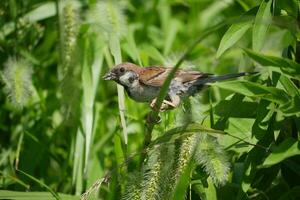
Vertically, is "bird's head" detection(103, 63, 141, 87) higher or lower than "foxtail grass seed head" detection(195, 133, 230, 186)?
higher

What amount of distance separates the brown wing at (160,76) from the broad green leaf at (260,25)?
680 millimetres

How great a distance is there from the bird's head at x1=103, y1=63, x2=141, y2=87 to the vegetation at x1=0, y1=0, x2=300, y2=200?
0.07m

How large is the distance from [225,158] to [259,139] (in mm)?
311

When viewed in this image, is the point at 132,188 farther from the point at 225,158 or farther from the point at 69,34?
the point at 69,34

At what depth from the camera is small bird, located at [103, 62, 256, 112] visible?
3.69 m

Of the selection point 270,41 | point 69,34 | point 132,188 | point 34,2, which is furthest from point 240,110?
point 34,2

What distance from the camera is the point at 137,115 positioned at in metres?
4.79

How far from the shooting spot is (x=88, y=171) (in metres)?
4.38

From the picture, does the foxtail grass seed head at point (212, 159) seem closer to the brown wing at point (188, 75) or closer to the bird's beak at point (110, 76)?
the brown wing at point (188, 75)

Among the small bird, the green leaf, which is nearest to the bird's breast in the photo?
the small bird

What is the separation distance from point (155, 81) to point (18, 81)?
789mm

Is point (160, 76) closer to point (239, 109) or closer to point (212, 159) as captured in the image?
point (239, 109)

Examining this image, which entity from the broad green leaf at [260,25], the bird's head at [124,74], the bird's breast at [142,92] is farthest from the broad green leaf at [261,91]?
the bird's head at [124,74]

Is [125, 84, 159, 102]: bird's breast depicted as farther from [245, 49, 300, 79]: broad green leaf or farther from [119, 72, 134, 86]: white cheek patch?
[245, 49, 300, 79]: broad green leaf
